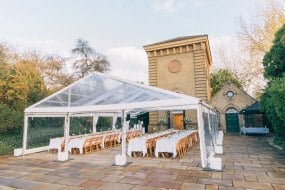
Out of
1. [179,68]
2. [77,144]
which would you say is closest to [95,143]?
[77,144]

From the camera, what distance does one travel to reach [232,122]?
66.0 ft

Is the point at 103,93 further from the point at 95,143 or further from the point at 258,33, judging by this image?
the point at 258,33

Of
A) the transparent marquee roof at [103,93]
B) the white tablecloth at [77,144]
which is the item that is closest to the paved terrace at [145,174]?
the white tablecloth at [77,144]

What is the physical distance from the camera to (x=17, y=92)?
41.7 feet

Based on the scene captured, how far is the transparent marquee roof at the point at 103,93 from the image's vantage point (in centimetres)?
811

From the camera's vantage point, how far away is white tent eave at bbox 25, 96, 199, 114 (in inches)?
286

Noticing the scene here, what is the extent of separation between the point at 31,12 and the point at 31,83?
19.8 feet

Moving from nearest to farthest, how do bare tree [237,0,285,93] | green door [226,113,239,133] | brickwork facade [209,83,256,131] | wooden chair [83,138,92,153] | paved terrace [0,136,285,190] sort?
paved terrace [0,136,285,190]
wooden chair [83,138,92,153]
bare tree [237,0,285,93]
brickwork facade [209,83,256,131]
green door [226,113,239,133]

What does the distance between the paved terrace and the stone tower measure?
434 inches

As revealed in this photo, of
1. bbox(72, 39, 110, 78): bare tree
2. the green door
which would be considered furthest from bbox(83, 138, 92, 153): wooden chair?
bbox(72, 39, 110, 78): bare tree

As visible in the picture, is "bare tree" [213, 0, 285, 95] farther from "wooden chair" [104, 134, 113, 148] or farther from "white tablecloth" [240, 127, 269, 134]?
"wooden chair" [104, 134, 113, 148]

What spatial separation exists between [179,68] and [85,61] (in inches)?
528

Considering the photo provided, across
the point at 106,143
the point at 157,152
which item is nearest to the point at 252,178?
the point at 157,152

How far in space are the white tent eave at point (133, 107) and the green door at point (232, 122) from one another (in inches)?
529
